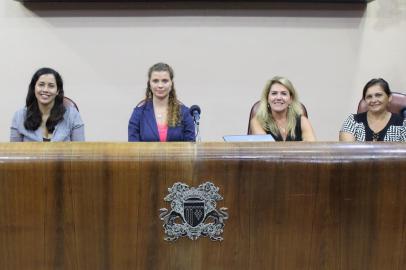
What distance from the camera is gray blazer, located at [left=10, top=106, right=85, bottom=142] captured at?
2.33 meters

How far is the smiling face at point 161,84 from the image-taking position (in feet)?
8.40

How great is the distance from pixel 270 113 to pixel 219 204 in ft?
4.27

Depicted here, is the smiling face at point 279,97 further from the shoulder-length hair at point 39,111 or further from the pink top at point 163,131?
the shoulder-length hair at point 39,111

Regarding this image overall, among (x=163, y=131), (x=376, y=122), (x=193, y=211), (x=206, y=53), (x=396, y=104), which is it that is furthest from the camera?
(x=206, y=53)

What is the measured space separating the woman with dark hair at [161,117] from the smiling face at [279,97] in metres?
0.48

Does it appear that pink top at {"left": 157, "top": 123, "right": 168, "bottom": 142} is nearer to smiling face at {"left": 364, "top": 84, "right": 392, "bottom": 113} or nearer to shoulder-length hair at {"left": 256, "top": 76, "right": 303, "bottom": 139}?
shoulder-length hair at {"left": 256, "top": 76, "right": 303, "bottom": 139}

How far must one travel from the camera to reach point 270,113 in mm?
2580

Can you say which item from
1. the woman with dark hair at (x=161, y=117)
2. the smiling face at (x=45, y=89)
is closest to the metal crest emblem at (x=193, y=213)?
the woman with dark hair at (x=161, y=117)

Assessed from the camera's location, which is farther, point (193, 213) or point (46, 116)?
point (46, 116)

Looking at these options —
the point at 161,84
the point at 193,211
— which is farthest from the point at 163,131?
the point at 193,211

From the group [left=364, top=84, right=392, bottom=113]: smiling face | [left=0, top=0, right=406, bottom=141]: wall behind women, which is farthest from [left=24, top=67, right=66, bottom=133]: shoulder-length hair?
[left=364, top=84, right=392, bottom=113]: smiling face

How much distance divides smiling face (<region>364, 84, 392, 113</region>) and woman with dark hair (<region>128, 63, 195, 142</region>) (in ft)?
3.50

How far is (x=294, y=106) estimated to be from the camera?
8.55 ft

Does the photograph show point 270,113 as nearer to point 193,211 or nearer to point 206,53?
point 206,53
